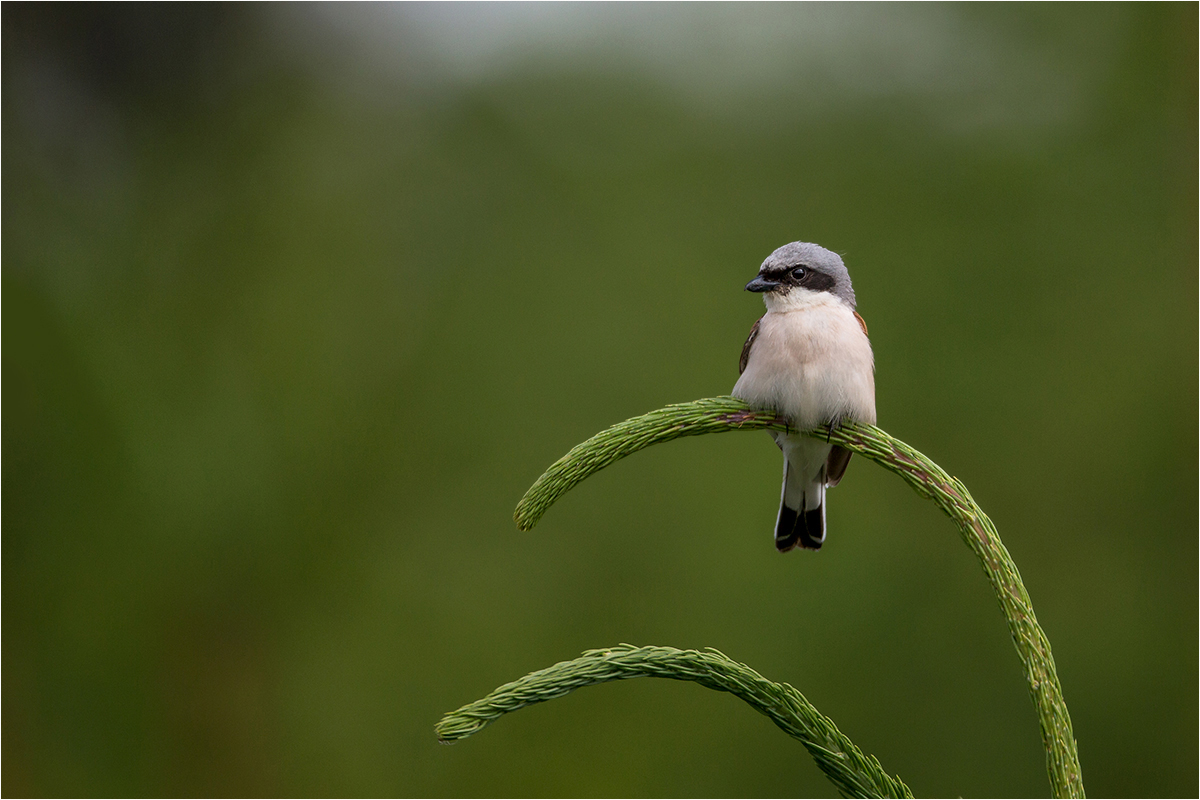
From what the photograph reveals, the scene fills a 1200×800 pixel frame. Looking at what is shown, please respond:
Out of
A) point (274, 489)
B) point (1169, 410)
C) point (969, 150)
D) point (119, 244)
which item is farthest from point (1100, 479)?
point (119, 244)

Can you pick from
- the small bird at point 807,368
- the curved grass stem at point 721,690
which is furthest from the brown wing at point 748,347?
the curved grass stem at point 721,690

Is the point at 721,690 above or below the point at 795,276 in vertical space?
below

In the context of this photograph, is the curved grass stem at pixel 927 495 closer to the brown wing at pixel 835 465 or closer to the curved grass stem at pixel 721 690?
the curved grass stem at pixel 721 690

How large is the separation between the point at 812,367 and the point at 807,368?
2 centimetres

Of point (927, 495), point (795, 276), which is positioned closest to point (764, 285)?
point (795, 276)

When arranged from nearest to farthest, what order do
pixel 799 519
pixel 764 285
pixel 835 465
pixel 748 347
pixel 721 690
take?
pixel 721 690, pixel 764 285, pixel 748 347, pixel 835 465, pixel 799 519

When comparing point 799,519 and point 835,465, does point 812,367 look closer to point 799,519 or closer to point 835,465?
point 835,465

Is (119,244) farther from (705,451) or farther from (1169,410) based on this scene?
(1169,410)

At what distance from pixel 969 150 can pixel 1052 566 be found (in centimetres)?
312

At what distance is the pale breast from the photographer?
2652mm

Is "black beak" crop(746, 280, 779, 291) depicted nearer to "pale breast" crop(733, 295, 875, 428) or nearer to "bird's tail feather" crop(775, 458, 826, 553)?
"pale breast" crop(733, 295, 875, 428)

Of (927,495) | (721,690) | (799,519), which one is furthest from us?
(799,519)

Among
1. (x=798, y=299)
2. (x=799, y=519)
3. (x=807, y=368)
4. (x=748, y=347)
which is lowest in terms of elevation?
(x=799, y=519)

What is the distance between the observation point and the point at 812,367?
2746 millimetres
